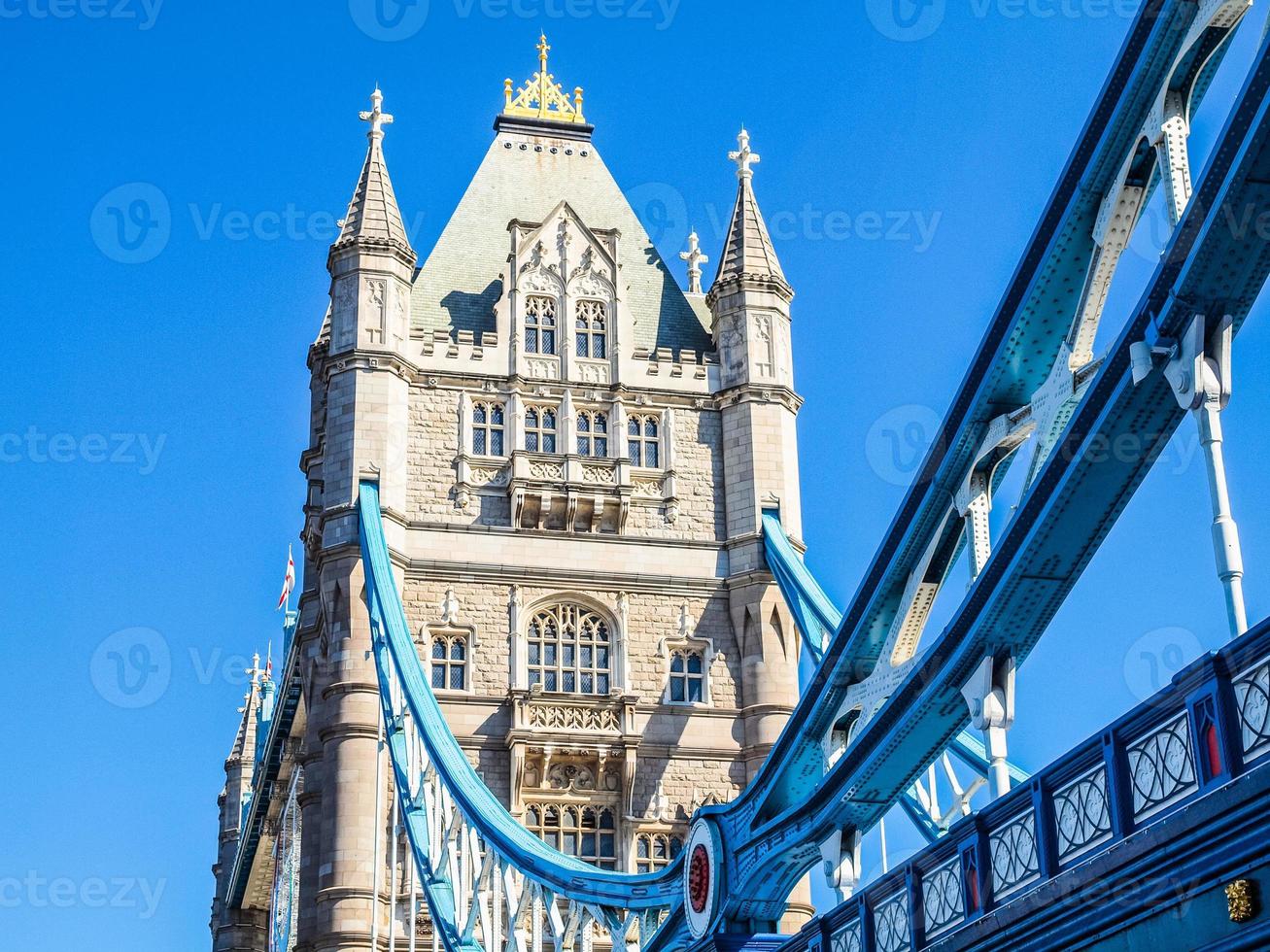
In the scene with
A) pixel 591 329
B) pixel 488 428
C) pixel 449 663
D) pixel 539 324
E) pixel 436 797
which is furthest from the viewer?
pixel 591 329

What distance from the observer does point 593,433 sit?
107ft

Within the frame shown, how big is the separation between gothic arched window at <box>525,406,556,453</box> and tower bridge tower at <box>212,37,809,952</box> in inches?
1.7

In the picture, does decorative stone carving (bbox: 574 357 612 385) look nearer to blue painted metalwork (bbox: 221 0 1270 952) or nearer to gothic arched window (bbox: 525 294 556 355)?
gothic arched window (bbox: 525 294 556 355)

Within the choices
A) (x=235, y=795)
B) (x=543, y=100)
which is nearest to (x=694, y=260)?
(x=543, y=100)

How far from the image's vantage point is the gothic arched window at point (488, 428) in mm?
32125

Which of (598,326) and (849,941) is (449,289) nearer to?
(598,326)

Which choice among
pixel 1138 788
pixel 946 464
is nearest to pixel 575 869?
pixel 946 464

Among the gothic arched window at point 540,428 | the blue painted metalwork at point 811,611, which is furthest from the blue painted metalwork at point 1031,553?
the gothic arched window at point 540,428

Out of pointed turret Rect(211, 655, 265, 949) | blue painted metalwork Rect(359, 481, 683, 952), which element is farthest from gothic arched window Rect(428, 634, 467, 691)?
pointed turret Rect(211, 655, 265, 949)

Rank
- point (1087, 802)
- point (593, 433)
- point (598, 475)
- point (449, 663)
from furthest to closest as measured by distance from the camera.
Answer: point (593, 433)
point (598, 475)
point (449, 663)
point (1087, 802)

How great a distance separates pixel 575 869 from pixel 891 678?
7436mm

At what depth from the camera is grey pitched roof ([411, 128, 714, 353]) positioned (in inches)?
1329

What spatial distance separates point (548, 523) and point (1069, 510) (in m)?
18.6

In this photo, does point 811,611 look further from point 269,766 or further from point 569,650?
point 269,766
